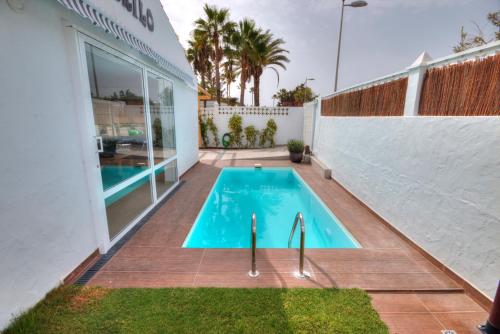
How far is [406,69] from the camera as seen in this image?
3.76m

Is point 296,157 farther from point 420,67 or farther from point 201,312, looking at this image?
point 201,312

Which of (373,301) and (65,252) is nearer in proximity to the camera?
(373,301)

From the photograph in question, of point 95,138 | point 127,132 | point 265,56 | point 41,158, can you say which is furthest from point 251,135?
point 41,158

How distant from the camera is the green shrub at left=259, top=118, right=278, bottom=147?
13914 millimetres

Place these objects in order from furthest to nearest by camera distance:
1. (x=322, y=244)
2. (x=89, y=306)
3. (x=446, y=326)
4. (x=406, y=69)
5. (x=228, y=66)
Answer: (x=228, y=66)
(x=322, y=244)
(x=406, y=69)
(x=89, y=306)
(x=446, y=326)

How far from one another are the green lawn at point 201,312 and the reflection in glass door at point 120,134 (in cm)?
138

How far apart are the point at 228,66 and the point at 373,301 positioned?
18598mm

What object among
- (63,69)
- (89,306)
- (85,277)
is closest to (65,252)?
(85,277)

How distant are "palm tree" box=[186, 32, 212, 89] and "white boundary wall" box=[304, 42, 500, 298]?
1524 centimetres

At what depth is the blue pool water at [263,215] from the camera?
4.29 m

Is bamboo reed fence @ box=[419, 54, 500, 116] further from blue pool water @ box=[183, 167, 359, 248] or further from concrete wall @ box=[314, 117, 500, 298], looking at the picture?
blue pool water @ box=[183, 167, 359, 248]

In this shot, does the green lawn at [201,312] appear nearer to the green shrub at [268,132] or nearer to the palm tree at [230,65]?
the green shrub at [268,132]

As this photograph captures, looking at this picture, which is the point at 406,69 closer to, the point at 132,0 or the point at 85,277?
the point at 132,0

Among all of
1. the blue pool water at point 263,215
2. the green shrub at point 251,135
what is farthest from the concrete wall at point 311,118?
the green shrub at point 251,135
